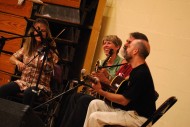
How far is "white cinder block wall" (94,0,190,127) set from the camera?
11.8 ft

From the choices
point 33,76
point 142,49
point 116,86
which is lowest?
point 33,76

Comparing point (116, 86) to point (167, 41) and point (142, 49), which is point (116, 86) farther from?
point (167, 41)

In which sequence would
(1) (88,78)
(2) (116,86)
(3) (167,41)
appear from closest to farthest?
(1) (88,78), (2) (116,86), (3) (167,41)

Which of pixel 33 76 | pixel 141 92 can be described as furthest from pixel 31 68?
pixel 141 92

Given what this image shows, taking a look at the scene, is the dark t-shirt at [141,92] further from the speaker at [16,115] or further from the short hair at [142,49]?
the speaker at [16,115]

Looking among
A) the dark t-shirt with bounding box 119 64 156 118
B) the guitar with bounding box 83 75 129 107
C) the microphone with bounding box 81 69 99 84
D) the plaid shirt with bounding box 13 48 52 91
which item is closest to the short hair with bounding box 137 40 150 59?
the dark t-shirt with bounding box 119 64 156 118

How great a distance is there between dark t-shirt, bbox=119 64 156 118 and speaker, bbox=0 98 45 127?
1.04m

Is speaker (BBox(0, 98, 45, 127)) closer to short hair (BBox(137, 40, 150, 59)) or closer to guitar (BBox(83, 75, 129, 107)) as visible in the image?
guitar (BBox(83, 75, 129, 107))

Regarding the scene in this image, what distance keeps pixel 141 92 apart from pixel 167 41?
1.58 meters

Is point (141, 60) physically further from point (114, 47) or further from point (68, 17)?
point (68, 17)

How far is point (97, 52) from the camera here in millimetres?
4359

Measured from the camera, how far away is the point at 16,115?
1406mm

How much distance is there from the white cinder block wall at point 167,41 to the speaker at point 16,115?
2.42 meters

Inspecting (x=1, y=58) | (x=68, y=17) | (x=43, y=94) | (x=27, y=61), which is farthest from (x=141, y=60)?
(x=1, y=58)
